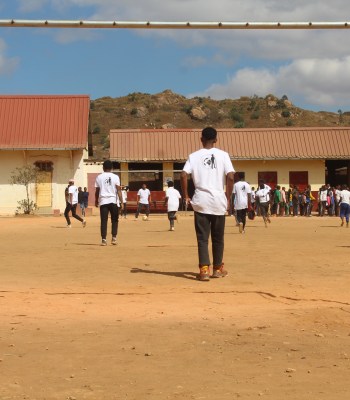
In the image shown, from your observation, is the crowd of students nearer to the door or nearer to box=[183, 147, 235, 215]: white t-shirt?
the door

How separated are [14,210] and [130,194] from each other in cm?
687

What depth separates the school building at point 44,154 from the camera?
46062mm

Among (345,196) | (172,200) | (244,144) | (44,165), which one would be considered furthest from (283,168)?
(172,200)

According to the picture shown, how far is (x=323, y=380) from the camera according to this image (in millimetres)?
5453

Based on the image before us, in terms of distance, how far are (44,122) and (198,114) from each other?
50.7 meters

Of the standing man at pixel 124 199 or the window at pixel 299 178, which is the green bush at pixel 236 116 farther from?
the standing man at pixel 124 199

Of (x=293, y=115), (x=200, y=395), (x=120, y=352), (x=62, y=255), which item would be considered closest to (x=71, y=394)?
(x=200, y=395)

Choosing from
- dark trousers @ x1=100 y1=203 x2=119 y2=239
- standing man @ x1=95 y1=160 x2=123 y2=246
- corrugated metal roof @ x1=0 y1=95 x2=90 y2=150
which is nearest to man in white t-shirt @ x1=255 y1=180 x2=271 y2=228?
standing man @ x1=95 y1=160 x2=123 y2=246

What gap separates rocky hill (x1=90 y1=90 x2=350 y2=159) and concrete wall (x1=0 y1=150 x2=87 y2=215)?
42.0 meters

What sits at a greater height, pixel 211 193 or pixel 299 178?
pixel 299 178

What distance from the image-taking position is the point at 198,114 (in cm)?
9612

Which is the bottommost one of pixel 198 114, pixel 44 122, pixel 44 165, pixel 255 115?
pixel 44 165

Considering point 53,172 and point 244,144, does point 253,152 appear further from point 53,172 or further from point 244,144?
point 53,172

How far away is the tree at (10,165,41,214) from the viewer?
44.0 m
